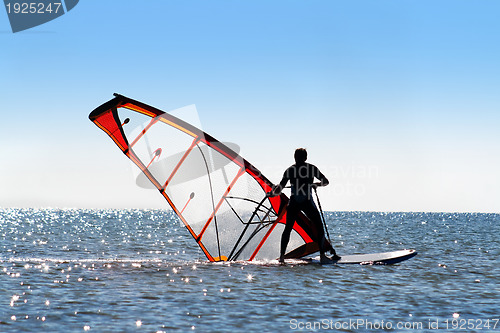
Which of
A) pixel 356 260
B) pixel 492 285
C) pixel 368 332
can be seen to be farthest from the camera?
pixel 356 260

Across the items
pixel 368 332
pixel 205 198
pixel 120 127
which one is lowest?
pixel 368 332

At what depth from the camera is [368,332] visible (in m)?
5.66

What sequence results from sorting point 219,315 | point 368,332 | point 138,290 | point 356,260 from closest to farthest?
1. point 368,332
2. point 219,315
3. point 138,290
4. point 356,260

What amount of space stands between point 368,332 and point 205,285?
10.4 ft

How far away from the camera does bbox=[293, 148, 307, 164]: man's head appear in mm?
9078

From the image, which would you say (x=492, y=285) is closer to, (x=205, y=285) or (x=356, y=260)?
(x=356, y=260)

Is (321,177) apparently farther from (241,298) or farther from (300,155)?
(241,298)

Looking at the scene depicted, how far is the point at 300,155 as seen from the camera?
9.08 meters

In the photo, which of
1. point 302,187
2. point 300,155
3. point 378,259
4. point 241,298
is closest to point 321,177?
point 302,187

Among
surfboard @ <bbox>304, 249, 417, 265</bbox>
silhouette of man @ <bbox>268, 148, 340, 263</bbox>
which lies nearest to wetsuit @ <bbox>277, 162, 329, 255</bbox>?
silhouette of man @ <bbox>268, 148, 340, 263</bbox>

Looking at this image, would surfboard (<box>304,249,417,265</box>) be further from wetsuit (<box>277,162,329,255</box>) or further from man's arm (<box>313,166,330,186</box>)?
man's arm (<box>313,166,330,186</box>)

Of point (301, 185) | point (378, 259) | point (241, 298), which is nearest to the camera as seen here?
point (241, 298)

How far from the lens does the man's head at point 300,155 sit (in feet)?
29.8

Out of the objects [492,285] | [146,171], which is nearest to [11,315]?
[146,171]
